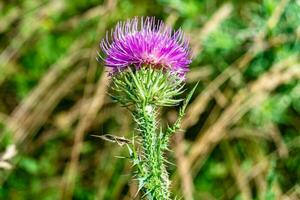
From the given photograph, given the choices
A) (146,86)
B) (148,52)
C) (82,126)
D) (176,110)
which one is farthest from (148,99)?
(176,110)

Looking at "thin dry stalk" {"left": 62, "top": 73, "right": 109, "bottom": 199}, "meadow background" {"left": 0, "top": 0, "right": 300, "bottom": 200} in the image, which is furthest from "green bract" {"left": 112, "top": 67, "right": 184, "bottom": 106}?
"thin dry stalk" {"left": 62, "top": 73, "right": 109, "bottom": 199}

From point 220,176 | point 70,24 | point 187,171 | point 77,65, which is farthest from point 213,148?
point 70,24

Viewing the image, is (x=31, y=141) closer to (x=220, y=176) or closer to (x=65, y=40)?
(x=65, y=40)

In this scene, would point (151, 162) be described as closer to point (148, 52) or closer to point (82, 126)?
point (148, 52)

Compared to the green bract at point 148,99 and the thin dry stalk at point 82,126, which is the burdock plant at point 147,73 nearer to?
the green bract at point 148,99

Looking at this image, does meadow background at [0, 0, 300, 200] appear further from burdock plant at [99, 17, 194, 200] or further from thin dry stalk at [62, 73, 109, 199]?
burdock plant at [99, 17, 194, 200]

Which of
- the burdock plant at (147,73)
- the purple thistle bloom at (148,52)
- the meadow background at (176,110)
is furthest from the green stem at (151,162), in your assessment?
the meadow background at (176,110)
